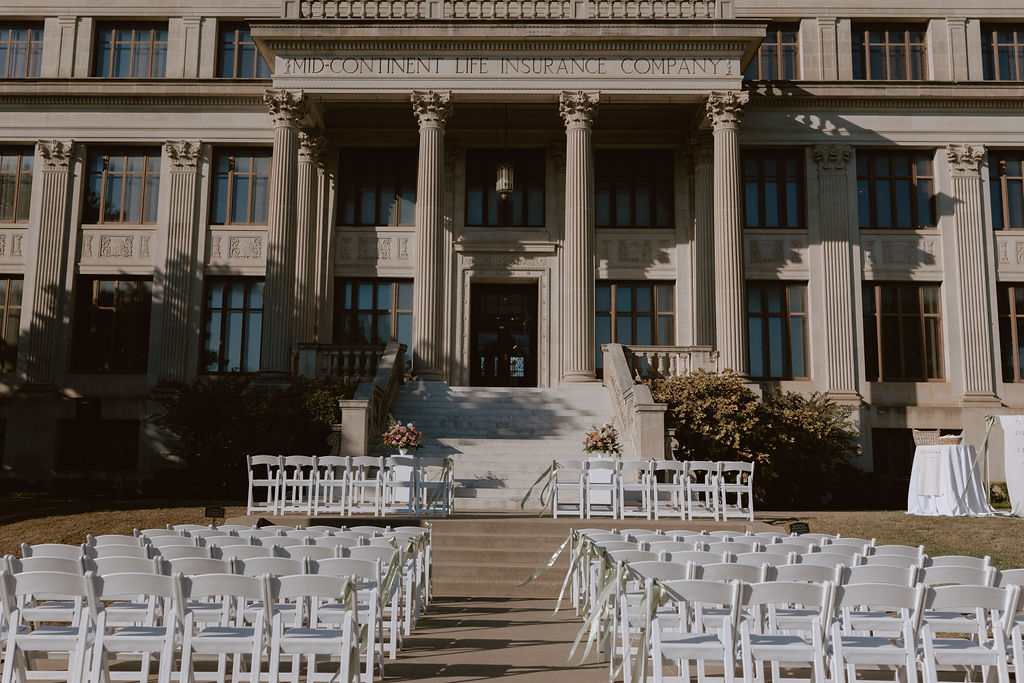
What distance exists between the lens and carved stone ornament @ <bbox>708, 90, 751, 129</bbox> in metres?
25.5

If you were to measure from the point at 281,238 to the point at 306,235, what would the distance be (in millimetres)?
2193

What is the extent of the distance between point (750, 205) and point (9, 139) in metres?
24.0

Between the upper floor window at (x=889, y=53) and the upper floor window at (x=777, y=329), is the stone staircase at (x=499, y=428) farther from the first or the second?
the upper floor window at (x=889, y=53)

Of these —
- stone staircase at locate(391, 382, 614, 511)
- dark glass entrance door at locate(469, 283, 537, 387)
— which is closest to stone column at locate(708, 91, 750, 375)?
stone staircase at locate(391, 382, 614, 511)

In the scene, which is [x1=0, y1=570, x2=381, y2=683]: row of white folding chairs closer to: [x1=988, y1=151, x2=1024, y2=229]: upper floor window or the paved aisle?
the paved aisle

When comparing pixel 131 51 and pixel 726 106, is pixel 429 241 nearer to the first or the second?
pixel 726 106

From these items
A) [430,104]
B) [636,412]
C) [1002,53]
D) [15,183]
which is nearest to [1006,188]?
[1002,53]

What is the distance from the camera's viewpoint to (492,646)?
27.8 ft

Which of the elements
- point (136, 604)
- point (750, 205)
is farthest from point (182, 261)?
point (136, 604)

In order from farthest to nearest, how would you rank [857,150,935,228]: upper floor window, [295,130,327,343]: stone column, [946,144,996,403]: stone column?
[857,150,935,228]: upper floor window → [946,144,996,403]: stone column → [295,130,327,343]: stone column

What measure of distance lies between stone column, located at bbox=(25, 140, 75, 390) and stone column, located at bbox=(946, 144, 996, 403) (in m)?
28.0

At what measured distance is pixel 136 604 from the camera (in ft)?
26.0

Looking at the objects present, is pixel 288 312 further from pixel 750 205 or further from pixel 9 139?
pixel 750 205

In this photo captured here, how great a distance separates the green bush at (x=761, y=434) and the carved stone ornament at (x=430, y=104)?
981cm
